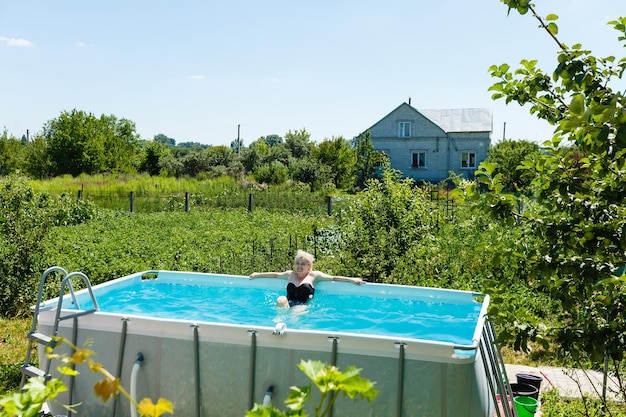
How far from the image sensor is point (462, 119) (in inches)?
1566

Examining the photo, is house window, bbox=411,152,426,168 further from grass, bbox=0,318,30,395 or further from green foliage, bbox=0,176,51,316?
grass, bbox=0,318,30,395

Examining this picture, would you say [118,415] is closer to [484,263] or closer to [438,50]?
[484,263]

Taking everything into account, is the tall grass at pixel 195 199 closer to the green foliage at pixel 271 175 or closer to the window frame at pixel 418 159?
the green foliage at pixel 271 175

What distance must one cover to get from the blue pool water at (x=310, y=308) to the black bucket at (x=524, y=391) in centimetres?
98

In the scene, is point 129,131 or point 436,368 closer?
point 436,368

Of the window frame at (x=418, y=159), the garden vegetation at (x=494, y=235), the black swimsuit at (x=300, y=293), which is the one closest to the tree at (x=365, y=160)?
the window frame at (x=418, y=159)

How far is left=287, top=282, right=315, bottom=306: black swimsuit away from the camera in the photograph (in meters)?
7.02

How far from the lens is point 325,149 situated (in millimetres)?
36469

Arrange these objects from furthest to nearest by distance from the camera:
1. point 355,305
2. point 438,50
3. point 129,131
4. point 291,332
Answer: point 129,131, point 438,50, point 355,305, point 291,332

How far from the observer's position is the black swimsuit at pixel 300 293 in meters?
7.02

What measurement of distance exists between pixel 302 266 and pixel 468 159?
33795 millimetres

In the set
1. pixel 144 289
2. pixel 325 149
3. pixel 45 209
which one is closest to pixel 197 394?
pixel 144 289

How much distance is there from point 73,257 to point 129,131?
1669 inches

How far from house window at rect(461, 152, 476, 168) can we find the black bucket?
35.1 meters
